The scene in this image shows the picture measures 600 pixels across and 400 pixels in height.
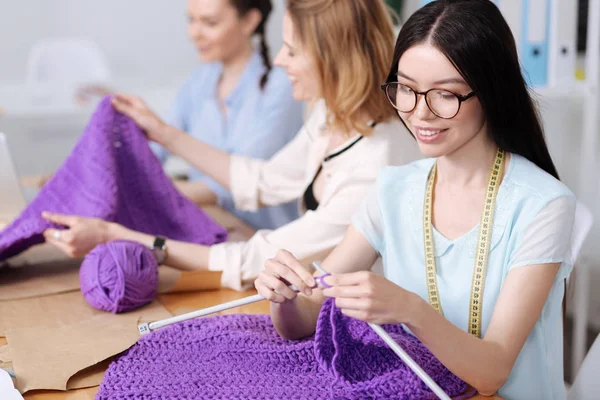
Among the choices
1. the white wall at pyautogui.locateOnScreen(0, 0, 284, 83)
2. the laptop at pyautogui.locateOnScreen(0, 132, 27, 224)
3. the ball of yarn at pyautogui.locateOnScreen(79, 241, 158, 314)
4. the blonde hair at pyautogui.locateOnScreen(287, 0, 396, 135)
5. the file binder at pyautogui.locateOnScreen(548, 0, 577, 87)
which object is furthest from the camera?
the white wall at pyautogui.locateOnScreen(0, 0, 284, 83)

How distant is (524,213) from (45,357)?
2.45 ft

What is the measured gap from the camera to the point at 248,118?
2352mm

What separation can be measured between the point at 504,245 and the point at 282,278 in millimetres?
325

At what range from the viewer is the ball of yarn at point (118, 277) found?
137cm

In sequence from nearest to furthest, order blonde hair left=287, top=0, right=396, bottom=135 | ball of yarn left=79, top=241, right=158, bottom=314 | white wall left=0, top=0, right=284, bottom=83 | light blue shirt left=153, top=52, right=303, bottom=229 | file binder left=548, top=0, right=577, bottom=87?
ball of yarn left=79, top=241, right=158, bottom=314 < blonde hair left=287, top=0, right=396, bottom=135 < file binder left=548, top=0, right=577, bottom=87 < light blue shirt left=153, top=52, right=303, bottom=229 < white wall left=0, top=0, right=284, bottom=83

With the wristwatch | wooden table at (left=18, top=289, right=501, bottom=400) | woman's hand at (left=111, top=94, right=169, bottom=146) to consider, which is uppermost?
woman's hand at (left=111, top=94, right=169, bottom=146)

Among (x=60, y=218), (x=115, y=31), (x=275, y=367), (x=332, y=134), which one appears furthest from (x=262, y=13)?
(x=115, y=31)

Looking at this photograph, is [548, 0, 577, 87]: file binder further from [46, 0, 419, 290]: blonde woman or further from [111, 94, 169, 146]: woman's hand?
[111, 94, 169, 146]: woman's hand

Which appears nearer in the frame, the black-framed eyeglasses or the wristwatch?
the black-framed eyeglasses

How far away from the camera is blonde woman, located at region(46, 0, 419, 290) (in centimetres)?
154

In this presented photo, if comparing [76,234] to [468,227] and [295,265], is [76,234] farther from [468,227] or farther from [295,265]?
[468,227]

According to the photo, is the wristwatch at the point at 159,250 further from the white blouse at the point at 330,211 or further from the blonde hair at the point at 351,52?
the blonde hair at the point at 351,52

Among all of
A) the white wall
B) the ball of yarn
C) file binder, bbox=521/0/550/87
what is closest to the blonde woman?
the ball of yarn

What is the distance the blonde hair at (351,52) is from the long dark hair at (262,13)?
799 millimetres
